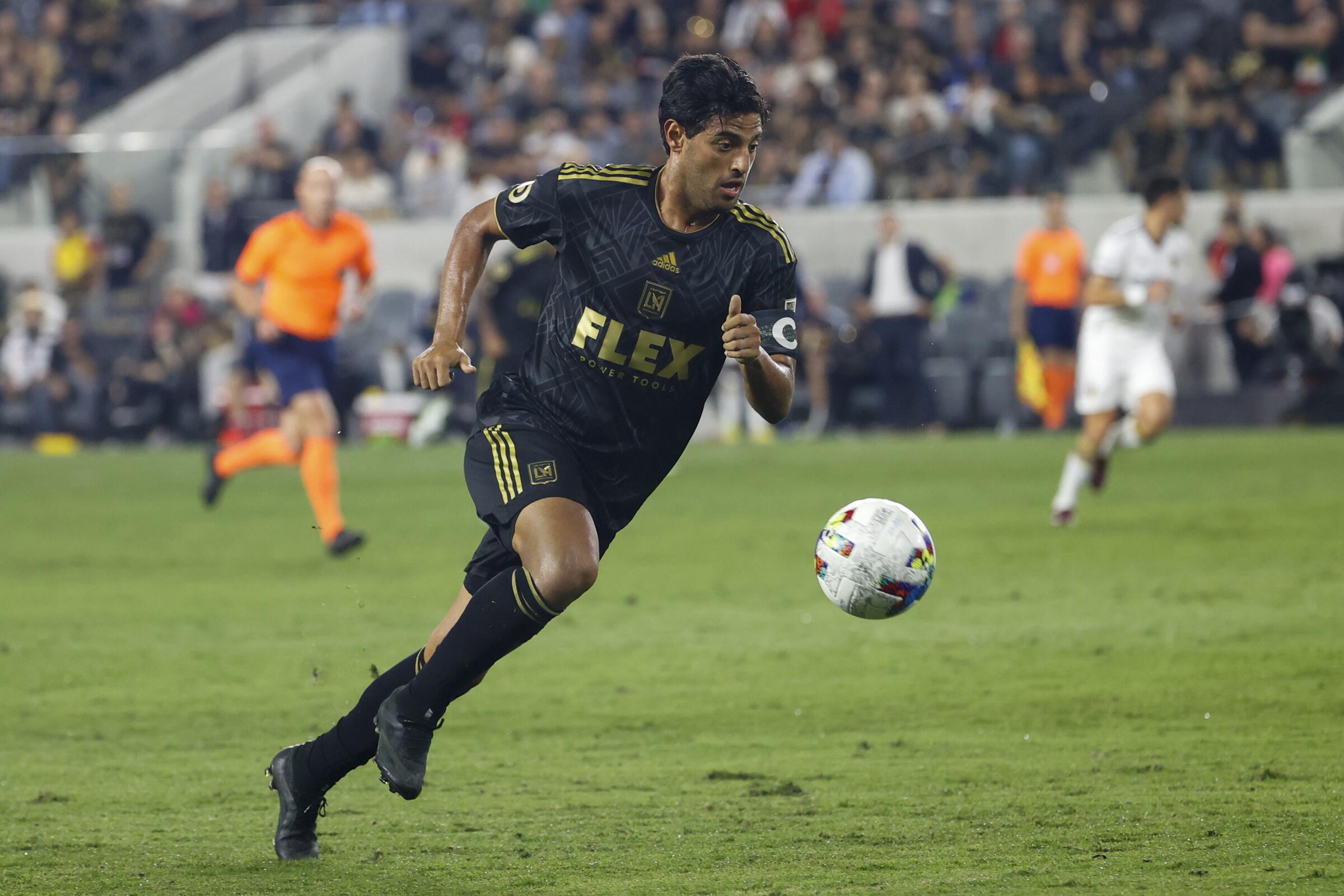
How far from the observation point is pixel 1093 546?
11.2m

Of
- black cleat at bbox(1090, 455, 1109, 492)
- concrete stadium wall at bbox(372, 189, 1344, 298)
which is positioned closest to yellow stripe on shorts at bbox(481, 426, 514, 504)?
black cleat at bbox(1090, 455, 1109, 492)

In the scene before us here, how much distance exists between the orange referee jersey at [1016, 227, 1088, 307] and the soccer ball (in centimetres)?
1373

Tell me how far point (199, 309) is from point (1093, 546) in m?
14.8

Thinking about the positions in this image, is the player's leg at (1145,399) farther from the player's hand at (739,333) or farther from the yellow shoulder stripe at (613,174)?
the player's hand at (739,333)

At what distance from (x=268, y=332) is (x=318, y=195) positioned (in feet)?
3.11

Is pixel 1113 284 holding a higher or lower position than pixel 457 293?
lower

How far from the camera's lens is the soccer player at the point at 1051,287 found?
18.7 meters

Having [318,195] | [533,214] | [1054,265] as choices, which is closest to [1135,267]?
[318,195]

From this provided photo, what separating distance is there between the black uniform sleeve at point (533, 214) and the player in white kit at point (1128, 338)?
770cm

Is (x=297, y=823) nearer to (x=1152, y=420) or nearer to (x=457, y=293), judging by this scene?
(x=457, y=293)

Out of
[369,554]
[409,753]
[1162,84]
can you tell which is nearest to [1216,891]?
[409,753]

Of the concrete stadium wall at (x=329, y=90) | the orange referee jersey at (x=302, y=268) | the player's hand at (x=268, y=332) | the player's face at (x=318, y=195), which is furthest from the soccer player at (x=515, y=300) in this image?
the concrete stadium wall at (x=329, y=90)

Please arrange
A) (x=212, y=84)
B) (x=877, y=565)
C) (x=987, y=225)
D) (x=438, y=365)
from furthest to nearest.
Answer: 1. (x=212, y=84)
2. (x=987, y=225)
3. (x=877, y=565)
4. (x=438, y=365)

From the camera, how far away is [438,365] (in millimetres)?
4547
